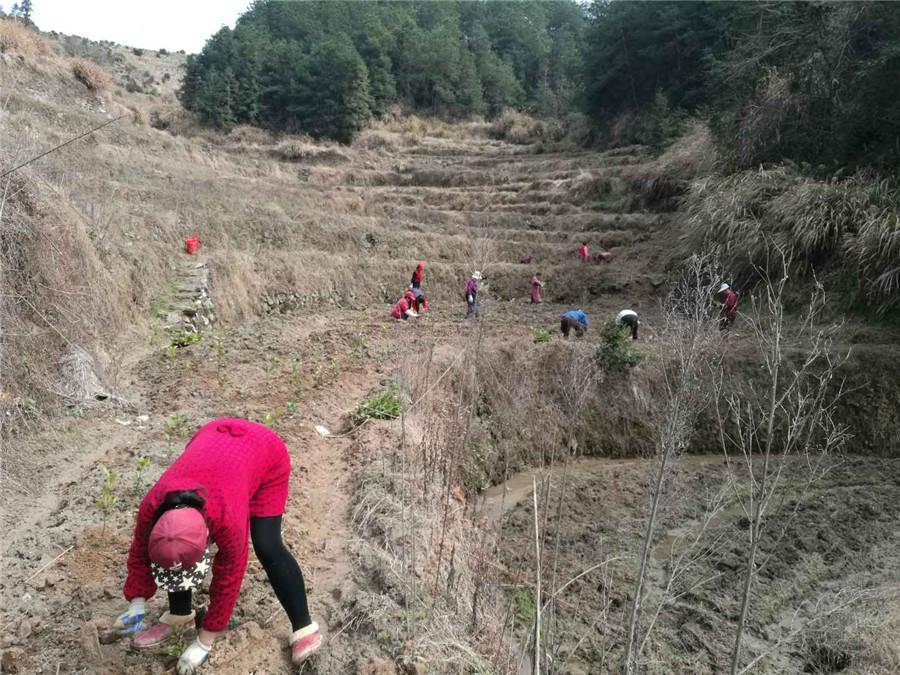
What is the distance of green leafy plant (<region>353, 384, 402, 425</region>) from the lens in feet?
20.1

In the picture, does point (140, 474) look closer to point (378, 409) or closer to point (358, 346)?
point (378, 409)

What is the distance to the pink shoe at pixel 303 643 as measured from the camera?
2.81 m

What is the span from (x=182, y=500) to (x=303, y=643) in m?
1.10

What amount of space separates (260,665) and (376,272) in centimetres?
1178

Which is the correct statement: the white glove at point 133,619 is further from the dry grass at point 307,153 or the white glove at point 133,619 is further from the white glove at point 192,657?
the dry grass at point 307,153

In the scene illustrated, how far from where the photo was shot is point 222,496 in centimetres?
237

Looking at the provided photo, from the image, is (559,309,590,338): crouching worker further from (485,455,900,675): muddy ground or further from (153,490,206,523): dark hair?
(153,490,206,523): dark hair

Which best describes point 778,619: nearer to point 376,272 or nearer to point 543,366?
point 543,366

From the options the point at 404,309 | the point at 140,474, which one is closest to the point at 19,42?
the point at 404,309

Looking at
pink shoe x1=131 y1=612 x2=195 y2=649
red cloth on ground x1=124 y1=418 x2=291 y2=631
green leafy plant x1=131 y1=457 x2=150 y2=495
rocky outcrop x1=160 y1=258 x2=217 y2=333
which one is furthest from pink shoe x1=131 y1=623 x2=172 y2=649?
rocky outcrop x1=160 y1=258 x2=217 y2=333

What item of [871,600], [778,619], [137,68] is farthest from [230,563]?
[137,68]

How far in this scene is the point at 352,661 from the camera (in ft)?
9.86

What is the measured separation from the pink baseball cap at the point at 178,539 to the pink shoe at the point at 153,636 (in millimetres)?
733

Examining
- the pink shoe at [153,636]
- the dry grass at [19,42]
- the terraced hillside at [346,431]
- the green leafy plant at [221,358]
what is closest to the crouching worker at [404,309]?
the terraced hillside at [346,431]
